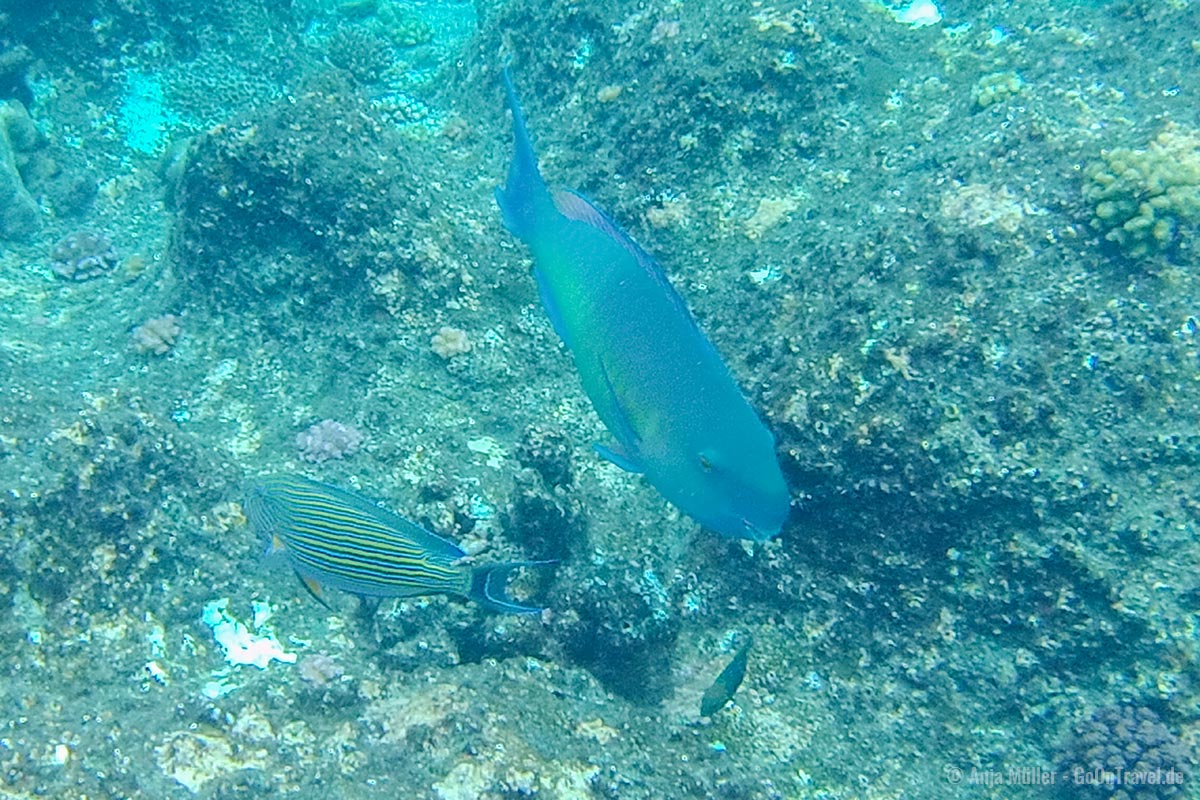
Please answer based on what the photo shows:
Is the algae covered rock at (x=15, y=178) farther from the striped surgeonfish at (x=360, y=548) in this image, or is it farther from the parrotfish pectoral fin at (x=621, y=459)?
the parrotfish pectoral fin at (x=621, y=459)

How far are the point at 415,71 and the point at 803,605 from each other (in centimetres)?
800

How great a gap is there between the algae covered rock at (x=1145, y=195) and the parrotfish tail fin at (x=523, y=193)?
3.32 m

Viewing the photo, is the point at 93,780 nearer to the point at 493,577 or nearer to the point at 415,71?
the point at 493,577

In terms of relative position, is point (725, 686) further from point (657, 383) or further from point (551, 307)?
point (551, 307)

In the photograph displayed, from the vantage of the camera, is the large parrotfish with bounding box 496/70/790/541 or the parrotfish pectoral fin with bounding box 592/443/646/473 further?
the parrotfish pectoral fin with bounding box 592/443/646/473

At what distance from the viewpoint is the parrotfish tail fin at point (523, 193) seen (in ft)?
6.87

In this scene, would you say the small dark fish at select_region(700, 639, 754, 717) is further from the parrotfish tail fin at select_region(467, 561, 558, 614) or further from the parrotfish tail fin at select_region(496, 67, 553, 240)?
the parrotfish tail fin at select_region(496, 67, 553, 240)

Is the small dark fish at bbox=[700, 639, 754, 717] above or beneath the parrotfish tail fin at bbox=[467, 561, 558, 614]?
above

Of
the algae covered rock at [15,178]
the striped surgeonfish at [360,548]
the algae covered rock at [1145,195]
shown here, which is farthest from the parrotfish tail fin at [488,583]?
the algae covered rock at [15,178]

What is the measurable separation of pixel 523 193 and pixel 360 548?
148cm

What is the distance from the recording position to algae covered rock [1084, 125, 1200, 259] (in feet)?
11.7

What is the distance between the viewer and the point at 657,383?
1895mm

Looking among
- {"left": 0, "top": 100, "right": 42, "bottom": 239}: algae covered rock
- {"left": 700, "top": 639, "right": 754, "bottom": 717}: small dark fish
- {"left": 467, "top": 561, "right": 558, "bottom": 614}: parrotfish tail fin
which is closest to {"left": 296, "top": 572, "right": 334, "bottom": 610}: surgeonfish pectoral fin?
{"left": 467, "top": 561, "right": 558, "bottom": 614}: parrotfish tail fin

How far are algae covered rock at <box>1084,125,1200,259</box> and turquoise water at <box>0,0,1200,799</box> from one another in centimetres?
2
